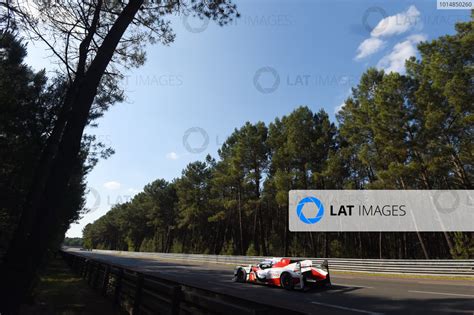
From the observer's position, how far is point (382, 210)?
90.3 ft

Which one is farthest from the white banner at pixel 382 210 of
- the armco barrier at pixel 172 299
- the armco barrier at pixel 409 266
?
the armco barrier at pixel 172 299

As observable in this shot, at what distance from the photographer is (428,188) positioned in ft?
73.0

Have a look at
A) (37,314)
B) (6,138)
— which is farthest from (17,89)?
(37,314)

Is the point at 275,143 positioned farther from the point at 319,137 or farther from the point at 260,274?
the point at 260,274

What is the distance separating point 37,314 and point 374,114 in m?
24.4

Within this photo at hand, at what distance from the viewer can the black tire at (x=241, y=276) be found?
13.4 m

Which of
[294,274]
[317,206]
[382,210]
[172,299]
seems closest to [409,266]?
[294,274]

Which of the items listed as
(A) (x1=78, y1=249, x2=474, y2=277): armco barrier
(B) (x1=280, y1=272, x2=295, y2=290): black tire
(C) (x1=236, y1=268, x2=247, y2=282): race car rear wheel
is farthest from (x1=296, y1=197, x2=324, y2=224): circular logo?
(B) (x1=280, y1=272, x2=295, y2=290): black tire

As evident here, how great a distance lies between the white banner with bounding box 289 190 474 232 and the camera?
73.2ft

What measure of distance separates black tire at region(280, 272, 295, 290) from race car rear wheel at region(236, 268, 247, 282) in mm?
2649

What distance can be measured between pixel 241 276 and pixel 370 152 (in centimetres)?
1683

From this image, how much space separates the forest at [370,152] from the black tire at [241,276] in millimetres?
14093

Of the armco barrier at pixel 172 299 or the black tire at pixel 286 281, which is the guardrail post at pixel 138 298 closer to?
the armco barrier at pixel 172 299

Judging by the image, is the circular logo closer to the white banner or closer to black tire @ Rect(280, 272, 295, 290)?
the white banner
